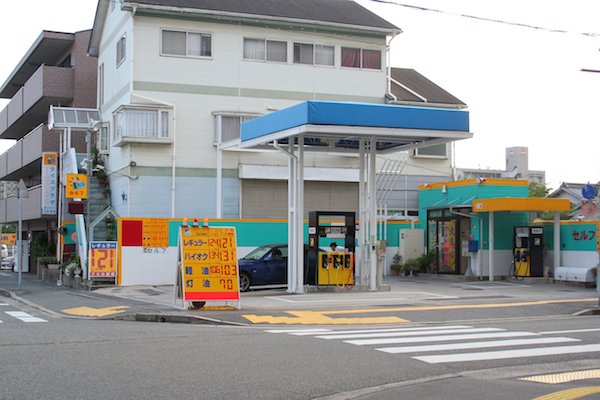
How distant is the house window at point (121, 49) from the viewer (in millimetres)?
26969

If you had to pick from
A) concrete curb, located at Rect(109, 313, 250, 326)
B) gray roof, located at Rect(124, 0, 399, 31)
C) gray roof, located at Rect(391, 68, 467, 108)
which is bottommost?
concrete curb, located at Rect(109, 313, 250, 326)

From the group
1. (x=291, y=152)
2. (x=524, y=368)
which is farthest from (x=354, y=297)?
(x=524, y=368)

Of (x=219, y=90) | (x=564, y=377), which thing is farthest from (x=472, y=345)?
(x=219, y=90)

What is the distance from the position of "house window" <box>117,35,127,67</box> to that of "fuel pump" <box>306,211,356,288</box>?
13.0m

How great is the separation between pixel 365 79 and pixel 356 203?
570 cm

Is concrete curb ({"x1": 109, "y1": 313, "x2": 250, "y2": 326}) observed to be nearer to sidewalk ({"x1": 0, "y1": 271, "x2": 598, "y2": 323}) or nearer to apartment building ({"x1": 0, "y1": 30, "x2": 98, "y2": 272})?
sidewalk ({"x1": 0, "y1": 271, "x2": 598, "y2": 323})

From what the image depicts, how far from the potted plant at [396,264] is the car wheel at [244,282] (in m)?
9.22

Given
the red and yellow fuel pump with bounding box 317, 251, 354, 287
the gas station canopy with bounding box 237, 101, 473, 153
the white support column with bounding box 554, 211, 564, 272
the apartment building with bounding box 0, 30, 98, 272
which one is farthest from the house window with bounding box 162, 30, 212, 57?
the white support column with bounding box 554, 211, 564, 272

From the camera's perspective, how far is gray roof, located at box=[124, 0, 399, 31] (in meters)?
26.5

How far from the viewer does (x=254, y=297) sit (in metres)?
A: 17.8

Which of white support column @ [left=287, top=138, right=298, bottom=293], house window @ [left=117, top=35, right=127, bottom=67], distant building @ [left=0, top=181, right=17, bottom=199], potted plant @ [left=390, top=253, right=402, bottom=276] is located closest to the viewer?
white support column @ [left=287, top=138, right=298, bottom=293]

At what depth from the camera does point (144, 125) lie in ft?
84.3

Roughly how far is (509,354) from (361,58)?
860 inches

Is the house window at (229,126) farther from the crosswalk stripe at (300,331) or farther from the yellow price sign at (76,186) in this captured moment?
the crosswalk stripe at (300,331)
